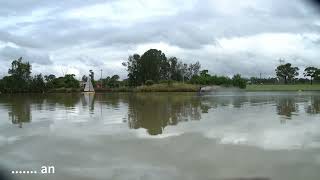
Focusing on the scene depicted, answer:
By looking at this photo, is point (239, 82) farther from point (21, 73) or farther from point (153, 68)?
point (21, 73)

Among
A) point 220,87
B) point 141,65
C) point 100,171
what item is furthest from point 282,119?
point 141,65

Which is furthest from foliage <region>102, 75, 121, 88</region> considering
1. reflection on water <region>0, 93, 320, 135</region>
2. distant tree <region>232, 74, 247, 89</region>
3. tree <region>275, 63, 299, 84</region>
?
reflection on water <region>0, 93, 320, 135</region>

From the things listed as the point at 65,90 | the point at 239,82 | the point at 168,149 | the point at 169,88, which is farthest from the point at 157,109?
the point at 65,90

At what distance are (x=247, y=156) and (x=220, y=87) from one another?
78.4m

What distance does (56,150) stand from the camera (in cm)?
1145

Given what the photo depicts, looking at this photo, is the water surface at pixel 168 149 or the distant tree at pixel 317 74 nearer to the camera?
the water surface at pixel 168 149

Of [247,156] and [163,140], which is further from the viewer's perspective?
[163,140]

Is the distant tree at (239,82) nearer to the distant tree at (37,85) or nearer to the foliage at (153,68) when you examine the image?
the foliage at (153,68)

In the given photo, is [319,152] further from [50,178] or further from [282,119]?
[282,119]

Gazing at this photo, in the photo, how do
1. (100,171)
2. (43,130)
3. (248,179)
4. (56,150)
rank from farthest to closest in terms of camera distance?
(43,130)
(56,150)
(100,171)
(248,179)

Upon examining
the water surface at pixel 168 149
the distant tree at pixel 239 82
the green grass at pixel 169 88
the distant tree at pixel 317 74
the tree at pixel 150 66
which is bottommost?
the water surface at pixel 168 149

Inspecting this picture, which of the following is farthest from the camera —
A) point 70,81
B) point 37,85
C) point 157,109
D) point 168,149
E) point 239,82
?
point 70,81

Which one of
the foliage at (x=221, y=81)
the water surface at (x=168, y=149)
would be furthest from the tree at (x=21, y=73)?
the water surface at (x=168, y=149)

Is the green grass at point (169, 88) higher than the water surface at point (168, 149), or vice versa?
the green grass at point (169, 88)
